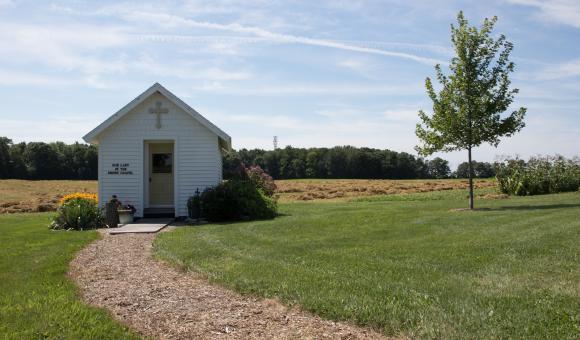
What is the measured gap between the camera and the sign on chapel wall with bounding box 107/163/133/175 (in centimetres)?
1939

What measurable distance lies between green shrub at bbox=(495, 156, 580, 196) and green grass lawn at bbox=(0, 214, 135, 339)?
2441 centimetres

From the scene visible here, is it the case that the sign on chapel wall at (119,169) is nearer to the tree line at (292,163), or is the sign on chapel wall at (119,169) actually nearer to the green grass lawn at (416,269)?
the green grass lawn at (416,269)

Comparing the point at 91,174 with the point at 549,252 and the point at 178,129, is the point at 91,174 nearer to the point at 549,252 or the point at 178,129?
the point at 178,129

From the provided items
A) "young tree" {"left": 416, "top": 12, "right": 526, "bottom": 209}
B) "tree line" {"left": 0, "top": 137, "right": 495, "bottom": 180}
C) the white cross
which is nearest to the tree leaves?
"young tree" {"left": 416, "top": 12, "right": 526, "bottom": 209}

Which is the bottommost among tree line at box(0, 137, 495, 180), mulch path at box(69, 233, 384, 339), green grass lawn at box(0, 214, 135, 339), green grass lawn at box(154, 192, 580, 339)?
mulch path at box(69, 233, 384, 339)

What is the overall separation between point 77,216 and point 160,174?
14.7 ft

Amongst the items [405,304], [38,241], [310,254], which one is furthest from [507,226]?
[38,241]

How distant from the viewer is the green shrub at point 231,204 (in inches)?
713

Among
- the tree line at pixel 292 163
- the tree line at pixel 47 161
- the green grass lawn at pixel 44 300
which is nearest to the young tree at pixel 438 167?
the tree line at pixel 292 163

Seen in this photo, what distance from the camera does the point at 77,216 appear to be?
16828mm

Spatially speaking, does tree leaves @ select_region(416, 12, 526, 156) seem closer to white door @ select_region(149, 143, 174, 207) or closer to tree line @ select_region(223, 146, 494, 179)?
white door @ select_region(149, 143, 174, 207)

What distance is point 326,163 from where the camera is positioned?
84.3 meters

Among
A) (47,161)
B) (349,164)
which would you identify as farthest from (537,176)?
(47,161)

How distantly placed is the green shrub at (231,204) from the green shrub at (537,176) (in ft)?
55.8
